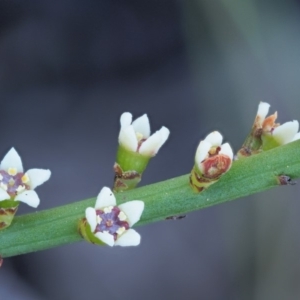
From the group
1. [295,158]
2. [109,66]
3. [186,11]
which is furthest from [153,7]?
[295,158]

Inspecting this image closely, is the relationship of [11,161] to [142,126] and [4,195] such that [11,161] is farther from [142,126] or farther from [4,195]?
[142,126]

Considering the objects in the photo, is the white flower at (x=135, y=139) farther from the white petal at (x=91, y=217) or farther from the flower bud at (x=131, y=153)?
the white petal at (x=91, y=217)

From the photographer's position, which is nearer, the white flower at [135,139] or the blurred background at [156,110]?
the white flower at [135,139]

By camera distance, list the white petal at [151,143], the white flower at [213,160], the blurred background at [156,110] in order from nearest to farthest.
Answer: the white flower at [213,160], the white petal at [151,143], the blurred background at [156,110]

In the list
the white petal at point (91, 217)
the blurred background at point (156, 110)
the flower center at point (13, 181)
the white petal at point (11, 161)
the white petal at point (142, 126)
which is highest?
the blurred background at point (156, 110)

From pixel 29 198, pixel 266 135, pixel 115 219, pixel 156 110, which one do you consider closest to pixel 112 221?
pixel 115 219

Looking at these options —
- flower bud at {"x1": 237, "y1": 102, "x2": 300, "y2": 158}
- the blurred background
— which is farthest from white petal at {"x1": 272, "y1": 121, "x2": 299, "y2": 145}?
the blurred background

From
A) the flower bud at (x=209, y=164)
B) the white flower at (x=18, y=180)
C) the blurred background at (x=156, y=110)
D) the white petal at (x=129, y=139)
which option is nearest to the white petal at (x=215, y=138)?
the flower bud at (x=209, y=164)
